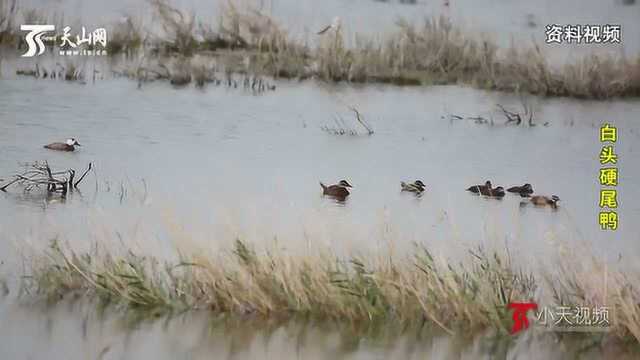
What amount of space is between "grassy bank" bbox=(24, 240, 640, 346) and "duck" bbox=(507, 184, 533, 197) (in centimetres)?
33

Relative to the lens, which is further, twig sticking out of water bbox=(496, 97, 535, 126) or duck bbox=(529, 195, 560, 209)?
twig sticking out of water bbox=(496, 97, 535, 126)

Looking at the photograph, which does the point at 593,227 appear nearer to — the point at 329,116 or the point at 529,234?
the point at 529,234

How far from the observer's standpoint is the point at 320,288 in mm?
4539

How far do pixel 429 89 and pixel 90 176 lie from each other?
1.46m

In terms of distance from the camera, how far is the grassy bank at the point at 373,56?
4.72 metres

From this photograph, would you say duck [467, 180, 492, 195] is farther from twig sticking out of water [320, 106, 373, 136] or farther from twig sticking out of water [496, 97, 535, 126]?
twig sticking out of water [320, 106, 373, 136]

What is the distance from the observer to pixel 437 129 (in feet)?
15.6

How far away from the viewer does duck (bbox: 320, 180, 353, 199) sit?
462 cm

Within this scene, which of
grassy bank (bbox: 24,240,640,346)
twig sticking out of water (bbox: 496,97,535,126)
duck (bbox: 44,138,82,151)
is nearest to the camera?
grassy bank (bbox: 24,240,640,346)

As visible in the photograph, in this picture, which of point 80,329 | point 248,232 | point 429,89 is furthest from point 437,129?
point 80,329
